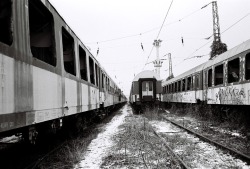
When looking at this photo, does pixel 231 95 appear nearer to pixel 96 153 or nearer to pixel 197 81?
pixel 197 81

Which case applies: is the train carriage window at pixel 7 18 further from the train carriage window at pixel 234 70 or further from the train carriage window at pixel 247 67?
the train carriage window at pixel 234 70

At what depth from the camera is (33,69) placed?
370 centimetres

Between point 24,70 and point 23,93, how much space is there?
0.30m

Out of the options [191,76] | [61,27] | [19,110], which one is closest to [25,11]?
[19,110]

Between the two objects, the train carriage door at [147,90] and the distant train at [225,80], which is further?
the train carriage door at [147,90]

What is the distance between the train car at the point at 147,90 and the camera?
1828 cm

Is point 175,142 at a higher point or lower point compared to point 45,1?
lower

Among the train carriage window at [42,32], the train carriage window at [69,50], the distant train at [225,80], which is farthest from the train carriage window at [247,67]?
the train carriage window at [42,32]

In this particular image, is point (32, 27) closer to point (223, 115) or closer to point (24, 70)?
point (24, 70)

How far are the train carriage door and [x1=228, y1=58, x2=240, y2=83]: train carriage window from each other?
8.37m

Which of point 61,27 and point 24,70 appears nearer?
point 24,70

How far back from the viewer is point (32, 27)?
4742 mm

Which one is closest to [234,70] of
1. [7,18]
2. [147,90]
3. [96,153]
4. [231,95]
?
[231,95]

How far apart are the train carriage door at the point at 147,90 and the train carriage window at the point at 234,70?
27.5 feet
